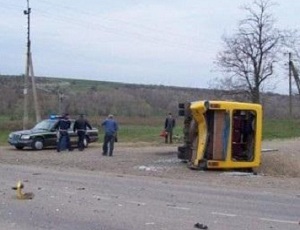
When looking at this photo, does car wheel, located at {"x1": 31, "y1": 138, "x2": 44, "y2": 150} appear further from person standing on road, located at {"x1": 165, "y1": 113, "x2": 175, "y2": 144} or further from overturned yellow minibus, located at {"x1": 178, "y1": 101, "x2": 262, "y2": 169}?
overturned yellow minibus, located at {"x1": 178, "y1": 101, "x2": 262, "y2": 169}

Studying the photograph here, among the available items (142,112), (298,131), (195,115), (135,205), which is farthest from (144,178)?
(142,112)

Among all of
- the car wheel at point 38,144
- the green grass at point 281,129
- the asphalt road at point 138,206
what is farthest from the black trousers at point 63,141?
the green grass at point 281,129

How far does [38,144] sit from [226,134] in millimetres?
12213

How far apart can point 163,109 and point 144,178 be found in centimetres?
8304

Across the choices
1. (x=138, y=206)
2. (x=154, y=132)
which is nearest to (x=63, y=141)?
(x=154, y=132)

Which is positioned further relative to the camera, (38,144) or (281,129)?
(281,129)

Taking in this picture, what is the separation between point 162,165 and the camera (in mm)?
24234

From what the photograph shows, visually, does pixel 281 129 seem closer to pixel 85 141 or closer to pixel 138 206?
pixel 85 141

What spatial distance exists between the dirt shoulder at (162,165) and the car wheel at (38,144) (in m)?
0.36

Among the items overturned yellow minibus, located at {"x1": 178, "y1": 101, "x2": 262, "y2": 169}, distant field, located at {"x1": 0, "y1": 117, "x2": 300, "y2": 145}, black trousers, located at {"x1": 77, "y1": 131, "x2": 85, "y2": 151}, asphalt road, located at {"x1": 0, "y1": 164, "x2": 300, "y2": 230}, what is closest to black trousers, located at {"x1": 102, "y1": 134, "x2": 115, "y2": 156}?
black trousers, located at {"x1": 77, "y1": 131, "x2": 85, "y2": 151}

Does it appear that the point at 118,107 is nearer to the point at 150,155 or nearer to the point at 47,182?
the point at 150,155

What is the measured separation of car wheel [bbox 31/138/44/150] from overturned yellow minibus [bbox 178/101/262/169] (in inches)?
420

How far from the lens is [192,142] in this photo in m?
23.7

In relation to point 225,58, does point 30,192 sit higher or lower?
lower
